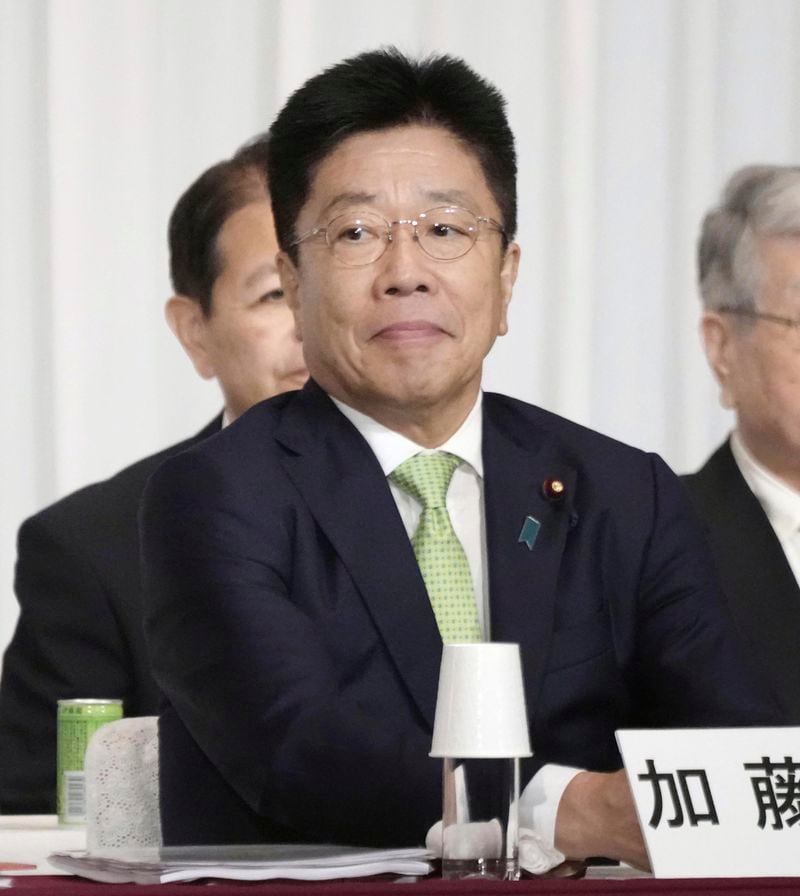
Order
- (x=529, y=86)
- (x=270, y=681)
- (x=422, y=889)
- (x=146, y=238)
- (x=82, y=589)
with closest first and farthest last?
1. (x=422, y=889)
2. (x=270, y=681)
3. (x=82, y=589)
4. (x=146, y=238)
5. (x=529, y=86)

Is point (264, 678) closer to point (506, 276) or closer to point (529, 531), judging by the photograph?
point (529, 531)

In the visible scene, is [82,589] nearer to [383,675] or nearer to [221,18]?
[383,675]

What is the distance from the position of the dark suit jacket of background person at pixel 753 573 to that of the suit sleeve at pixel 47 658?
0.92m

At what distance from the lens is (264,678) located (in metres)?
1.57

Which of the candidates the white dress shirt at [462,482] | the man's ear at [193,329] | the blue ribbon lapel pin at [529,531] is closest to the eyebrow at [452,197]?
the white dress shirt at [462,482]

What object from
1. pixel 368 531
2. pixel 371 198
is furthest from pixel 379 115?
pixel 368 531

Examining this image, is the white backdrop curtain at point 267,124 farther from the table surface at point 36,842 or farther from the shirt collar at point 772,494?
the table surface at point 36,842

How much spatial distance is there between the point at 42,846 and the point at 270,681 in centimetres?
39

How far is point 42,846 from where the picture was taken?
5.85ft

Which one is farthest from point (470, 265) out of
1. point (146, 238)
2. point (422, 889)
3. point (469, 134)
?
point (146, 238)

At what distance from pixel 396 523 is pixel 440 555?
6cm

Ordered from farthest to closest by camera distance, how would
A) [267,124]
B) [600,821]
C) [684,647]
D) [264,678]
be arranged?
1. [267,124]
2. [684,647]
3. [264,678]
4. [600,821]

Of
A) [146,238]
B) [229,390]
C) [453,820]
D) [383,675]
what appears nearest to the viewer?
[453,820]

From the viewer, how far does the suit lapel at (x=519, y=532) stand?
1.79 metres
